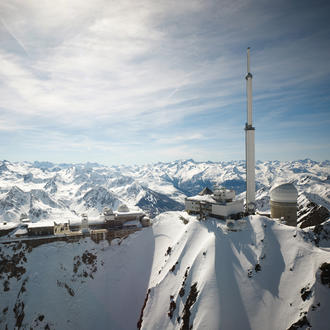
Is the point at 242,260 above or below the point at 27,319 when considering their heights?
above

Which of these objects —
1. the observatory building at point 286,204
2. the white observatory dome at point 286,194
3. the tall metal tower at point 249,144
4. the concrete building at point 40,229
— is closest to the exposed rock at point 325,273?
the observatory building at point 286,204

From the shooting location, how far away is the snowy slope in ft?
115

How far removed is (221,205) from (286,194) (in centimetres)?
2062

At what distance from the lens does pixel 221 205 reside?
200 feet

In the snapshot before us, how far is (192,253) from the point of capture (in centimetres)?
5138

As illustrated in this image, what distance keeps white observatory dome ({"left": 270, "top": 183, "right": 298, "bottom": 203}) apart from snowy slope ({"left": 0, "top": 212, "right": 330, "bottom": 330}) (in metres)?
12.5

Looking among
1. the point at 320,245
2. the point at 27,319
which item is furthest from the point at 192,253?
the point at 27,319

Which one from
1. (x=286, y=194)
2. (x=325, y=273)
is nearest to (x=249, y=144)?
(x=286, y=194)

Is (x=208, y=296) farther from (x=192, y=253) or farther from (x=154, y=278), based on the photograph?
(x=154, y=278)

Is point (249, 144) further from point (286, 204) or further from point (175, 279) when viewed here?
point (175, 279)

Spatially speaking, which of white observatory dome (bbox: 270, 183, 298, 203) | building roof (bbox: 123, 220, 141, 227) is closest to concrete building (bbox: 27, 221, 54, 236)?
building roof (bbox: 123, 220, 141, 227)

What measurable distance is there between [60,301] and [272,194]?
6229 cm

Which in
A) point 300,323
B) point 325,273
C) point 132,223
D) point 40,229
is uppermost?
point 325,273

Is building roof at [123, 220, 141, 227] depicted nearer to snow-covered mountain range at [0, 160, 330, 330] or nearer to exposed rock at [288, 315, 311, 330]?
snow-covered mountain range at [0, 160, 330, 330]
